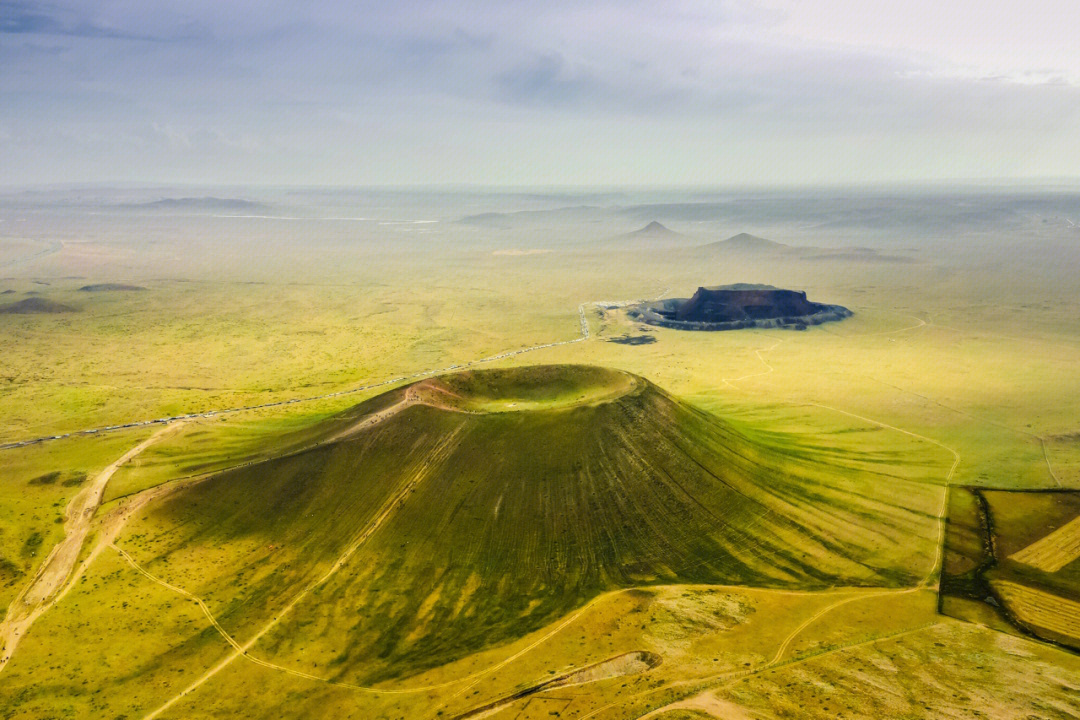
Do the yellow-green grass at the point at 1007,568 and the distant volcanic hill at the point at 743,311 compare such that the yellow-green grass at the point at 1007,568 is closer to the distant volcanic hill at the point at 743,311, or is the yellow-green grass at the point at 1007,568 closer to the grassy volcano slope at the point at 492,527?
the grassy volcano slope at the point at 492,527

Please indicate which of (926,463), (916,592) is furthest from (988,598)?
(926,463)

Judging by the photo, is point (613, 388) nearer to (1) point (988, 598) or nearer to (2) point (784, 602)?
(2) point (784, 602)

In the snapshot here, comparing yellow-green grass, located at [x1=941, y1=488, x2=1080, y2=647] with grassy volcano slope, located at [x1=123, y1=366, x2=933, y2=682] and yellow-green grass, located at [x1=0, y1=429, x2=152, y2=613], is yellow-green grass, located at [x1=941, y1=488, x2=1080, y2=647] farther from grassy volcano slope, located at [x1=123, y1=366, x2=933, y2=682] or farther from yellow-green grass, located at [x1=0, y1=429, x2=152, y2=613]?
yellow-green grass, located at [x1=0, y1=429, x2=152, y2=613]

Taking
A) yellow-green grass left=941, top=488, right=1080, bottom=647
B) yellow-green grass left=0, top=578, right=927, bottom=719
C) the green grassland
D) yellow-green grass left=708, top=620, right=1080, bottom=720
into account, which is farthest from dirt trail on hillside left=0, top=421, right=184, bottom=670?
yellow-green grass left=941, top=488, right=1080, bottom=647

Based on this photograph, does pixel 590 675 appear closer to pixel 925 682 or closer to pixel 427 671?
pixel 427 671

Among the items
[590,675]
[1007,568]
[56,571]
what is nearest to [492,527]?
[590,675]

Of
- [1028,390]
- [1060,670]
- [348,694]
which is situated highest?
[1028,390]
